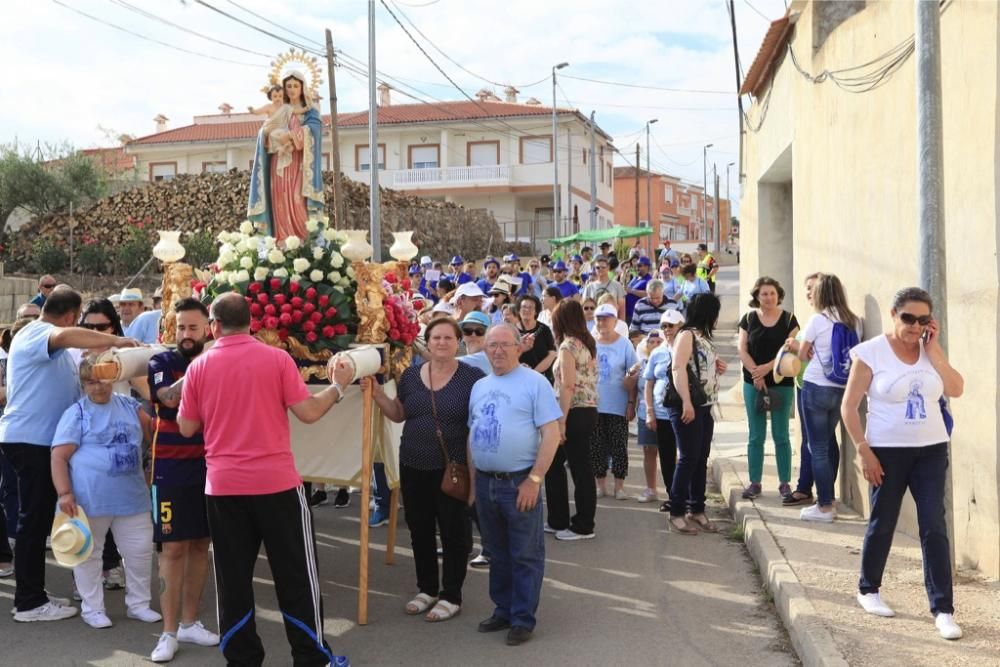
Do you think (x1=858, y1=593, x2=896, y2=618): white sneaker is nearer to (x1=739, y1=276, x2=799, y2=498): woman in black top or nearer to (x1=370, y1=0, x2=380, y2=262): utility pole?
(x1=739, y1=276, x2=799, y2=498): woman in black top

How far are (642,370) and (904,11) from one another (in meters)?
3.69

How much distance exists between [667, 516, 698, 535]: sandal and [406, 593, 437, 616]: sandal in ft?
8.83

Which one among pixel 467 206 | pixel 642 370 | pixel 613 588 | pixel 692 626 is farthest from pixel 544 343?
pixel 467 206

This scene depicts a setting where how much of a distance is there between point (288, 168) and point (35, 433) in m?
2.73

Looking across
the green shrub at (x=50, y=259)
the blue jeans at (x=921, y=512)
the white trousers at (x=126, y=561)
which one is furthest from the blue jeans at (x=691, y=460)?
the green shrub at (x=50, y=259)

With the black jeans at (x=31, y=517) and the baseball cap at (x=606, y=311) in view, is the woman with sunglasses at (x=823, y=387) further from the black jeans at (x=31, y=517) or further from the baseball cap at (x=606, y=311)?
the black jeans at (x=31, y=517)

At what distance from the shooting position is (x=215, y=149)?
49812mm

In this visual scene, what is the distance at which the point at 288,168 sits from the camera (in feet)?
25.4

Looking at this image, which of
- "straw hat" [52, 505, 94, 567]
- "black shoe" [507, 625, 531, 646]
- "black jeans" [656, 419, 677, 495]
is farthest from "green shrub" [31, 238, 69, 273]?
"black shoe" [507, 625, 531, 646]

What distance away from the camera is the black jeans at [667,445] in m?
8.48

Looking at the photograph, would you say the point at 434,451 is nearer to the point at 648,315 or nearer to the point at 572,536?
the point at 572,536

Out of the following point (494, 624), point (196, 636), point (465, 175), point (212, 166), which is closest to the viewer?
point (196, 636)

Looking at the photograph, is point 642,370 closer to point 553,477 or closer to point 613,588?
point 553,477

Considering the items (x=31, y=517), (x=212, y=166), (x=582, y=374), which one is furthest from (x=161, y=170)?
(x=31, y=517)
